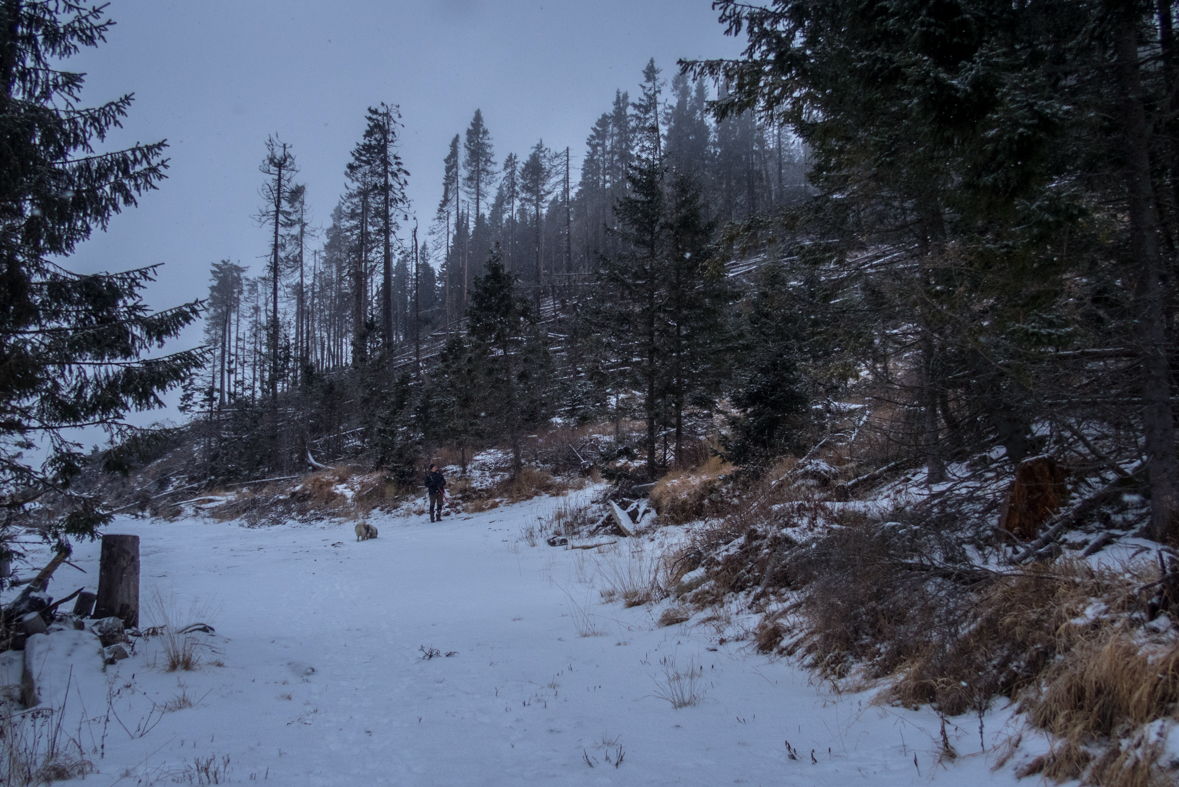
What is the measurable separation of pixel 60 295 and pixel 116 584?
337cm

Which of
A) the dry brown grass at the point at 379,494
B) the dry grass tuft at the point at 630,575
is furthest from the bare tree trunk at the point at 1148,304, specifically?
the dry brown grass at the point at 379,494

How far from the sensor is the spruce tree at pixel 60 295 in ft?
18.7

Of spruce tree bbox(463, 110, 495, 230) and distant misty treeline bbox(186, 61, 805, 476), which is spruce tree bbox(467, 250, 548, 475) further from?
spruce tree bbox(463, 110, 495, 230)

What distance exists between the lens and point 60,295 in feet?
20.5

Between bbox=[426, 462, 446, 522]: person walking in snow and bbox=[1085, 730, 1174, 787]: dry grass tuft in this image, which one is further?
bbox=[426, 462, 446, 522]: person walking in snow

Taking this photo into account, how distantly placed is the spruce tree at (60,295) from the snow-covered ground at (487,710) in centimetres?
244

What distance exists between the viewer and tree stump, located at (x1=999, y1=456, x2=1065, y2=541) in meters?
4.62

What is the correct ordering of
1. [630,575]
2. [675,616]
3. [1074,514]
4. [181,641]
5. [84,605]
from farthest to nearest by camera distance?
[630,575], [675,616], [84,605], [181,641], [1074,514]

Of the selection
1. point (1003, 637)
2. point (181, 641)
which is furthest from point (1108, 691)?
point (181, 641)

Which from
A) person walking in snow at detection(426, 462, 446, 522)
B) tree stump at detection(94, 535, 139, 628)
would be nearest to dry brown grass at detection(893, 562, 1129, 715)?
tree stump at detection(94, 535, 139, 628)

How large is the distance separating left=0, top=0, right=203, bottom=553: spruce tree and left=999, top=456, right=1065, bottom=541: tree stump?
8.51 m

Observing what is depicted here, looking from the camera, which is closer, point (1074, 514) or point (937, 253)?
point (1074, 514)

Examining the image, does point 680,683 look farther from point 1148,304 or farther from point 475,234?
point 475,234

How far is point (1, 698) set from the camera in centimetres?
401
